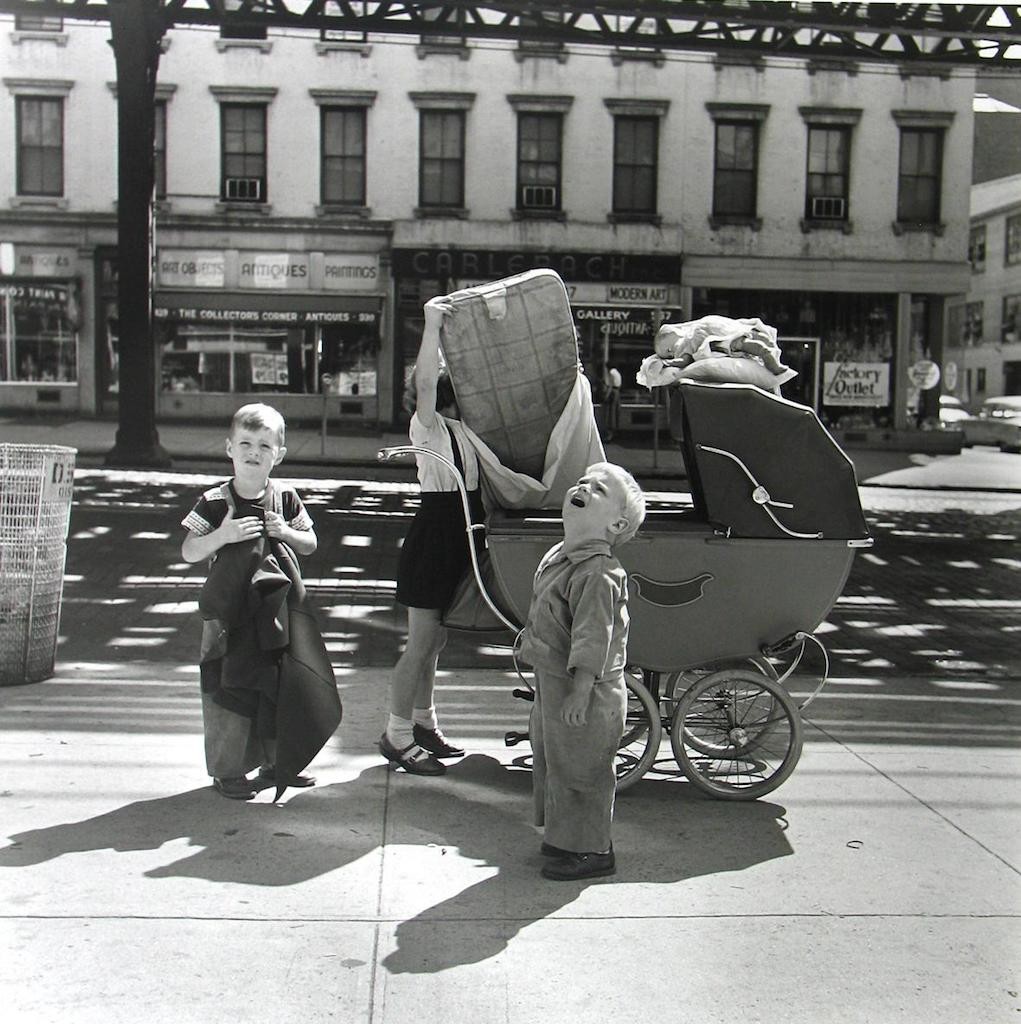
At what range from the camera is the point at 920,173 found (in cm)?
3048

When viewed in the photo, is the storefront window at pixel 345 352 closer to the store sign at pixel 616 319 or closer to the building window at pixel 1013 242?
the store sign at pixel 616 319

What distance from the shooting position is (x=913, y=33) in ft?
59.3

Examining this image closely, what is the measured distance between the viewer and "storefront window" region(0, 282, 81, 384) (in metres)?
28.7

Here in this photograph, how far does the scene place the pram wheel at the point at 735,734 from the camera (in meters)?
4.99

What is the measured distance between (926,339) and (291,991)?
1194 inches

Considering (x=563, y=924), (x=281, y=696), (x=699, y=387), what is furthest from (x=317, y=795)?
(x=699, y=387)

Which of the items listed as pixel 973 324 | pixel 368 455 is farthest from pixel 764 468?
pixel 973 324

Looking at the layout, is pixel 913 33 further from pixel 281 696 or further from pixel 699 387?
pixel 281 696

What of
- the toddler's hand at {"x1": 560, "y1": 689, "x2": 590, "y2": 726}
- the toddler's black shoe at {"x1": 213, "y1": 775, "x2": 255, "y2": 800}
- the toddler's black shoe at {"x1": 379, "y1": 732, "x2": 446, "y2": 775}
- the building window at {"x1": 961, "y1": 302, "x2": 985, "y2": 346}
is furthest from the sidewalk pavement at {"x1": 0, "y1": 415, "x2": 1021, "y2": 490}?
the building window at {"x1": 961, "y1": 302, "x2": 985, "y2": 346}

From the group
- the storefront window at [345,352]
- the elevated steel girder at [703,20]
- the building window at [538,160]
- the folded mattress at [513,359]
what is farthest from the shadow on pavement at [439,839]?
the building window at [538,160]

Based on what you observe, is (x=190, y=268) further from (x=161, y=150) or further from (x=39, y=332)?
(x=39, y=332)

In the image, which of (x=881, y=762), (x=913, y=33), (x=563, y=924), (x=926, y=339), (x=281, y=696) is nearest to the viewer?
(x=563, y=924)

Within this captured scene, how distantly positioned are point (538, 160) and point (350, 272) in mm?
4904

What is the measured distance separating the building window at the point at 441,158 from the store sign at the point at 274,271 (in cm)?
309
